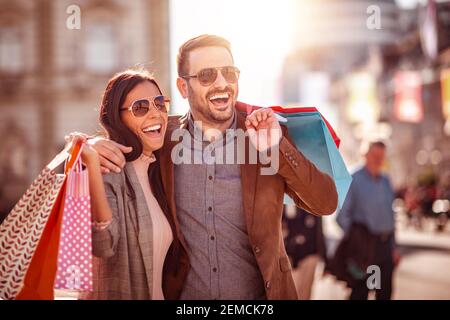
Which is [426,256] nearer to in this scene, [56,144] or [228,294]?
[228,294]

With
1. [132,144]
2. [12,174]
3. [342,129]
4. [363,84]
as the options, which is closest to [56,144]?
[12,174]

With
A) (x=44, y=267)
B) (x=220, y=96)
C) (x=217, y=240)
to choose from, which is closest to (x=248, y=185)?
(x=217, y=240)

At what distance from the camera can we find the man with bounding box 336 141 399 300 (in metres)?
6.94

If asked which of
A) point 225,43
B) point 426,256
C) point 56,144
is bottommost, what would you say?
point 426,256

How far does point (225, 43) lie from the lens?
3.03m

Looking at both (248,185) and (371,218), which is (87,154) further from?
(371,218)

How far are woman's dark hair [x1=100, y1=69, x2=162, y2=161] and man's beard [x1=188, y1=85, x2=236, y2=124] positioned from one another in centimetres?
17

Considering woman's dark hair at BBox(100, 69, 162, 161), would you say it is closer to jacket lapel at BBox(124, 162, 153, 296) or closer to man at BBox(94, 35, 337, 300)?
man at BBox(94, 35, 337, 300)

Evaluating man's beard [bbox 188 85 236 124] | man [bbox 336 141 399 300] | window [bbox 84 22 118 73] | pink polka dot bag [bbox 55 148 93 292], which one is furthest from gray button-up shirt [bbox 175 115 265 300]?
window [bbox 84 22 118 73]

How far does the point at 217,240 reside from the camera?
2.94m

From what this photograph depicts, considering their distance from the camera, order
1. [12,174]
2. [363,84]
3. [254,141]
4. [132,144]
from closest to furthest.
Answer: [254,141] < [132,144] < [12,174] < [363,84]

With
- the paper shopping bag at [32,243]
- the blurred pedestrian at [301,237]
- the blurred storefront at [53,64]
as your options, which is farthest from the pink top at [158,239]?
the blurred storefront at [53,64]

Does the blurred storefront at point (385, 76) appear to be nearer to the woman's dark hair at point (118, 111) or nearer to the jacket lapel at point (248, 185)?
the jacket lapel at point (248, 185)
